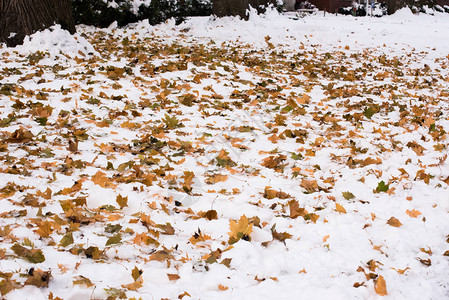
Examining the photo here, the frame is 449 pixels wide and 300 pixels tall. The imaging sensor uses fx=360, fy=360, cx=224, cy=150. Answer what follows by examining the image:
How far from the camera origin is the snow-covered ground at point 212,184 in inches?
70.7

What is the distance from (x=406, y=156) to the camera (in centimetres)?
328

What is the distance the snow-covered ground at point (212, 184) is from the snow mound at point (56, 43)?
98 mm

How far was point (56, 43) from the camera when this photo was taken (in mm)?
6449

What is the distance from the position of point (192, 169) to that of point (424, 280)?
1.83 metres

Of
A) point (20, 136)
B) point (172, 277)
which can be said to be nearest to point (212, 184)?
point (172, 277)

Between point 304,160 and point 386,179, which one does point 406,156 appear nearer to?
point 386,179

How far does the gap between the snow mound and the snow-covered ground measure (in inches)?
3.9

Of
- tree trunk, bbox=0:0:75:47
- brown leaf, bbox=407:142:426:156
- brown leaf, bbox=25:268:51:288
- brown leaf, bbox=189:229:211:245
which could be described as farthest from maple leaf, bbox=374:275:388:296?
tree trunk, bbox=0:0:75:47

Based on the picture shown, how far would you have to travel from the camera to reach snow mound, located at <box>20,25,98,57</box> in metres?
6.30

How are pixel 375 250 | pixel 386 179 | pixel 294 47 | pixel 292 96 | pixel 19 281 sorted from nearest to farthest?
pixel 19 281, pixel 375 250, pixel 386 179, pixel 292 96, pixel 294 47

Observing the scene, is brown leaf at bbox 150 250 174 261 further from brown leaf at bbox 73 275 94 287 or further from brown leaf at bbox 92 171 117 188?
brown leaf at bbox 92 171 117 188

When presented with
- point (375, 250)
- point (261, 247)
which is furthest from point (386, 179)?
point (261, 247)

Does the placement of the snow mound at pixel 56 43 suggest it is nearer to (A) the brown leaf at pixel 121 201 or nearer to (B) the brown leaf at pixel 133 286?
(A) the brown leaf at pixel 121 201

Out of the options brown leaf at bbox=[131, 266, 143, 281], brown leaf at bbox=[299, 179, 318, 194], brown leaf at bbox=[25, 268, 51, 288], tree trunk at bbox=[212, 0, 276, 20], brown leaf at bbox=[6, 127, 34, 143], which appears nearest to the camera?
brown leaf at bbox=[25, 268, 51, 288]
